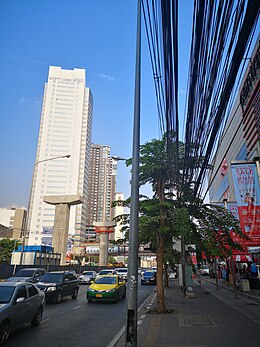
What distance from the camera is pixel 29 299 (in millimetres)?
8680

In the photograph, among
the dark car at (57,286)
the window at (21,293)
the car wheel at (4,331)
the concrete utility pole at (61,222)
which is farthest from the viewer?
the concrete utility pole at (61,222)

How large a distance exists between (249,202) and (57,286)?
35.2ft

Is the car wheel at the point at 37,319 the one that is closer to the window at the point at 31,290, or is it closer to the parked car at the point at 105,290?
the window at the point at 31,290

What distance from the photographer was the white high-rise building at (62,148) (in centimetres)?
13550

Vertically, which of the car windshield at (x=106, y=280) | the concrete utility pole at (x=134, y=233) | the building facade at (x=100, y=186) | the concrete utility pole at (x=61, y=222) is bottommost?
the car windshield at (x=106, y=280)

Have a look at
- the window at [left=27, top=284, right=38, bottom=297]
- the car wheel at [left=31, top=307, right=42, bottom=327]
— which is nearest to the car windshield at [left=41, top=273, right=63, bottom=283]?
the car wheel at [left=31, top=307, right=42, bottom=327]

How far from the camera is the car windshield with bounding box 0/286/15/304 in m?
7.53

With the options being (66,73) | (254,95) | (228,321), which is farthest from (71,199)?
(66,73)

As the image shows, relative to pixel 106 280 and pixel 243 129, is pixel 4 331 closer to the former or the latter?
pixel 106 280

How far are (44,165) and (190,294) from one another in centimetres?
12998

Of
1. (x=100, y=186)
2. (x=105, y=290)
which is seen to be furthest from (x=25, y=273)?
(x=100, y=186)

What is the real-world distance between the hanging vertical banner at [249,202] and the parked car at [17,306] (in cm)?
1015

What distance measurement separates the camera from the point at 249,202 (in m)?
14.7

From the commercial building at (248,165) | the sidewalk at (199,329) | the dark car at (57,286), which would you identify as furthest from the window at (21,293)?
the commercial building at (248,165)
